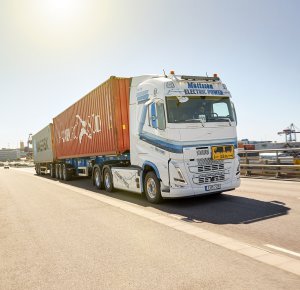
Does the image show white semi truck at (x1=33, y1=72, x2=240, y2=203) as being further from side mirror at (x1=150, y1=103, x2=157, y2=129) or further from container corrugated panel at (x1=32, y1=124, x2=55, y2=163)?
container corrugated panel at (x1=32, y1=124, x2=55, y2=163)

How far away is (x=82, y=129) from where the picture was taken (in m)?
17.9

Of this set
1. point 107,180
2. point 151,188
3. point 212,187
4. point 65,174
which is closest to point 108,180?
point 107,180

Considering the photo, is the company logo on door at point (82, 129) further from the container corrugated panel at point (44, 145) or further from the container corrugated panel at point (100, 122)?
the container corrugated panel at point (44, 145)

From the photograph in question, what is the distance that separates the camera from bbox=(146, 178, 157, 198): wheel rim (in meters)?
10.2

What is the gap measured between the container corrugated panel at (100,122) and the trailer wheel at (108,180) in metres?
0.78

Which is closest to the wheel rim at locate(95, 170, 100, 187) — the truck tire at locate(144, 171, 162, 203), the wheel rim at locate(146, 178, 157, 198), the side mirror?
the truck tire at locate(144, 171, 162, 203)

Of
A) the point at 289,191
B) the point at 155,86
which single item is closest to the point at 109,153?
the point at 155,86

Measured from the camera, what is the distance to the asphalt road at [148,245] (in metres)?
4.26

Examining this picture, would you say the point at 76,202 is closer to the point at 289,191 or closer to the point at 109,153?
the point at 109,153

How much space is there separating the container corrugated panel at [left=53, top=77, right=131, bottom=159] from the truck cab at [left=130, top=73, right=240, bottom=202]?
2250 millimetres

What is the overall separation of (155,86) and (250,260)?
6.22m

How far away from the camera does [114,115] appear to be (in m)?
A: 12.6

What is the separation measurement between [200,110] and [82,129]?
9.47 m

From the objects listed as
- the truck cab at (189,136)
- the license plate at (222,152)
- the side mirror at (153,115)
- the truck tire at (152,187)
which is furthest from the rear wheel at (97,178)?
the license plate at (222,152)
